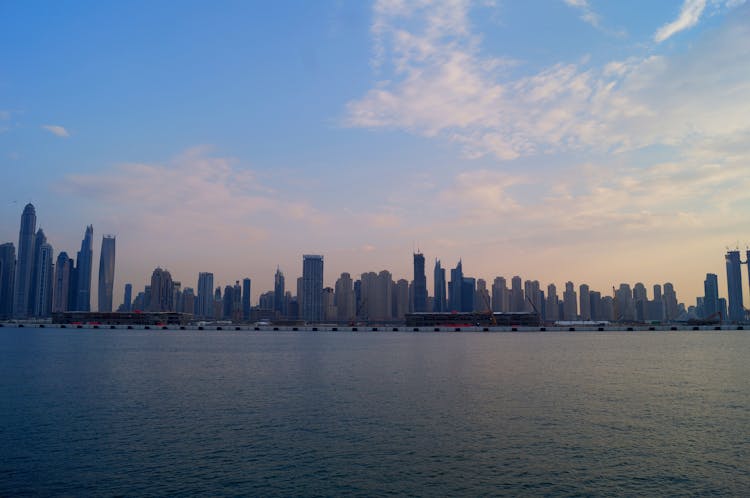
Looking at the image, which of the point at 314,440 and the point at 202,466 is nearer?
the point at 202,466

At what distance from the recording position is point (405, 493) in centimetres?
3191

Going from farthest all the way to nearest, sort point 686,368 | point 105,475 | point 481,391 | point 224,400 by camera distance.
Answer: point 686,368 < point 481,391 < point 224,400 < point 105,475

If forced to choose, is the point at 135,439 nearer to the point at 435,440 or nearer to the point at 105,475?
the point at 105,475

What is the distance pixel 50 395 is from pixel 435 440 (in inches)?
2016

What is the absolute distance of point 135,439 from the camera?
44281mm

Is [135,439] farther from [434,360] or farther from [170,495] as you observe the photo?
[434,360]

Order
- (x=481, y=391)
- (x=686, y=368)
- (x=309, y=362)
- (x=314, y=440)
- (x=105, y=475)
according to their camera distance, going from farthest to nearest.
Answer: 1. (x=309, y=362)
2. (x=686, y=368)
3. (x=481, y=391)
4. (x=314, y=440)
5. (x=105, y=475)

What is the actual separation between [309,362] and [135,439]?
2956 inches

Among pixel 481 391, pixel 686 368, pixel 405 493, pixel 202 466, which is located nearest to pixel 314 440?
pixel 202 466

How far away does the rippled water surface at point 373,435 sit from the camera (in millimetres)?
33938

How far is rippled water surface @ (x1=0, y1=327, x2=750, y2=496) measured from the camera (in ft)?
111

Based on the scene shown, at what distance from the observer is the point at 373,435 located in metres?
45.8

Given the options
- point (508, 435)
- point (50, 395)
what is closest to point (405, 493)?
point (508, 435)

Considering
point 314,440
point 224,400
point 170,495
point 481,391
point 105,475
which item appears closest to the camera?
point 170,495
